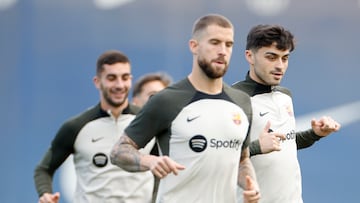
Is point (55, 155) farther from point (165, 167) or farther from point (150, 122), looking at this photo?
point (165, 167)

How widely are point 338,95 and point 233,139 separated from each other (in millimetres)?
4262

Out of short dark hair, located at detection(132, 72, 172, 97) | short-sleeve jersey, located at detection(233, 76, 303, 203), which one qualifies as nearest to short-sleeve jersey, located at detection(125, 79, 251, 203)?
short-sleeve jersey, located at detection(233, 76, 303, 203)

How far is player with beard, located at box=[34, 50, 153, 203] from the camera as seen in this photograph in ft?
22.2

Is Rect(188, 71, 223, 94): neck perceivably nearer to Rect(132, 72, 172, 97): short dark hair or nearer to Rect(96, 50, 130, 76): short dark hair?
Rect(96, 50, 130, 76): short dark hair

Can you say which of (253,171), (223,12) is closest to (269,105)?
(253,171)

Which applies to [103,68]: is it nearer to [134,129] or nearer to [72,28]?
[134,129]

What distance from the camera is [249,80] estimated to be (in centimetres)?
636


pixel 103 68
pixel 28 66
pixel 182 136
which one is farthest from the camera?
pixel 28 66

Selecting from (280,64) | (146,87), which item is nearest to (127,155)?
(280,64)

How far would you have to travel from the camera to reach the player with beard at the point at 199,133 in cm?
542

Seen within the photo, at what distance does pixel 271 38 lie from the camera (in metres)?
6.27

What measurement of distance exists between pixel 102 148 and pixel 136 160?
1.53 metres

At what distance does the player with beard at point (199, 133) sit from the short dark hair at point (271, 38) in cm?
74

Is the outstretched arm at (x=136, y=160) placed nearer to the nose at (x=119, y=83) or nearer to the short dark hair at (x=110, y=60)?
the nose at (x=119, y=83)
